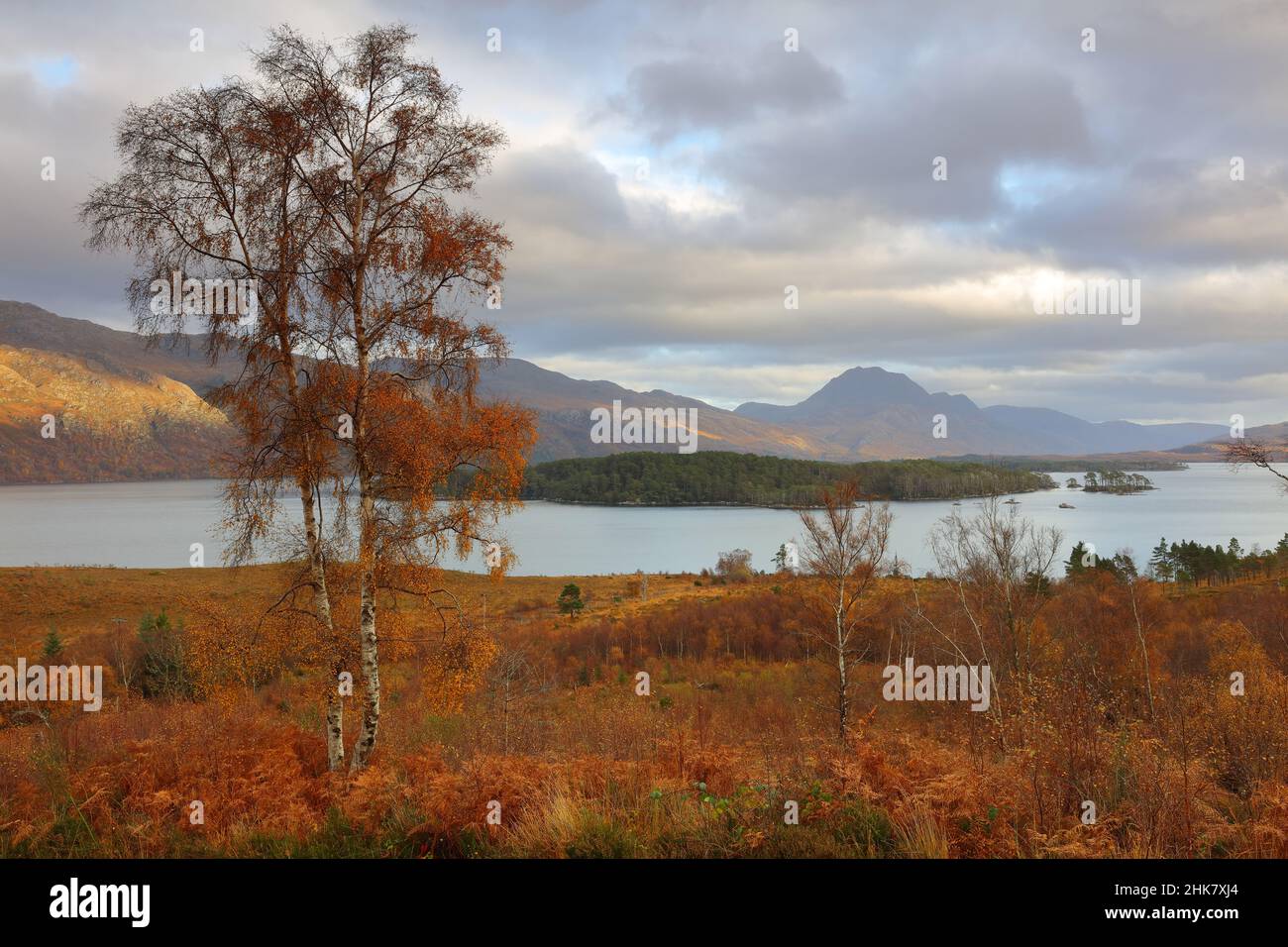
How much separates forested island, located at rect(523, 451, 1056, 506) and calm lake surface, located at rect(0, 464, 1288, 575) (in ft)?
17.6

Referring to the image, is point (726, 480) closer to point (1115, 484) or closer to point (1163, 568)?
point (1115, 484)

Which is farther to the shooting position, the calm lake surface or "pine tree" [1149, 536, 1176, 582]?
the calm lake surface

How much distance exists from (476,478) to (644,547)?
84.1 m

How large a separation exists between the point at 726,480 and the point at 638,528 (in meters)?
48.9

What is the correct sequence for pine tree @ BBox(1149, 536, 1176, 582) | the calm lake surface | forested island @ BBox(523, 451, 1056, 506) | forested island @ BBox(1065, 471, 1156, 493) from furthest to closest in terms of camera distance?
1. forested island @ BBox(1065, 471, 1156, 493)
2. forested island @ BBox(523, 451, 1056, 506)
3. the calm lake surface
4. pine tree @ BBox(1149, 536, 1176, 582)

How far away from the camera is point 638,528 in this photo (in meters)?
117

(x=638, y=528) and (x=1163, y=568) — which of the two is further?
(x=638, y=528)

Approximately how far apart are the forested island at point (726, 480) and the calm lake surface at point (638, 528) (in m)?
5.36

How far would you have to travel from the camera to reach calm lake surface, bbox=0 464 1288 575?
78.1 metres

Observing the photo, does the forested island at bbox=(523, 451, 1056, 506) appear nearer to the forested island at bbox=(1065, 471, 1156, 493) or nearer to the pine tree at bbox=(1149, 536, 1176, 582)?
the forested island at bbox=(1065, 471, 1156, 493)

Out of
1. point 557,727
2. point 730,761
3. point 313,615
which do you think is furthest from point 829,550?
point 313,615

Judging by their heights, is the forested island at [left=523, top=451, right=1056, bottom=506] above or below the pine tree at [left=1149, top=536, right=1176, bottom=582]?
above

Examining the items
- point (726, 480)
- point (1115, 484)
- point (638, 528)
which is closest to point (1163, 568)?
point (638, 528)

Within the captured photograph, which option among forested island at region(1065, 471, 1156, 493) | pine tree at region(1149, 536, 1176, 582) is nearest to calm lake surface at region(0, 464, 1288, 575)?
pine tree at region(1149, 536, 1176, 582)
